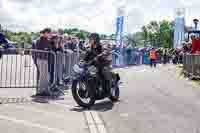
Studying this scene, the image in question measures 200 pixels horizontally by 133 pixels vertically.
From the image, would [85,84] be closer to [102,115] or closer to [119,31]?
[102,115]

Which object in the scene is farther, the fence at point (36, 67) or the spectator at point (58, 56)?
the spectator at point (58, 56)

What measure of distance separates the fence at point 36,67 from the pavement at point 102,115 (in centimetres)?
56

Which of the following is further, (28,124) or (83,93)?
(83,93)

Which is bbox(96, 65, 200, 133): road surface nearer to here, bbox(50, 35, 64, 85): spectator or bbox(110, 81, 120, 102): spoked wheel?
bbox(110, 81, 120, 102): spoked wheel

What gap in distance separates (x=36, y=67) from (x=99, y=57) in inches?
92.4

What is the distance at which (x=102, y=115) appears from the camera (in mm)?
9922

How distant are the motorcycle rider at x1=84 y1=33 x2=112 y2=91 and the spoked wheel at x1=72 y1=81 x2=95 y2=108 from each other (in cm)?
60

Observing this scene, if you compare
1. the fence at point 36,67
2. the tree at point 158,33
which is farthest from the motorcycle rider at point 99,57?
the tree at point 158,33

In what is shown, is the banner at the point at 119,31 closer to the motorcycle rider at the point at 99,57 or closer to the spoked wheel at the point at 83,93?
the motorcycle rider at the point at 99,57

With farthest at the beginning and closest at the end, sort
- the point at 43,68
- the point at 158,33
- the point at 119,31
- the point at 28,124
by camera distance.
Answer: the point at 158,33, the point at 119,31, the point at 43,68, the point at 28,124

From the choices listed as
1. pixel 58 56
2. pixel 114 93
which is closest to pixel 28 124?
pixel 114 93

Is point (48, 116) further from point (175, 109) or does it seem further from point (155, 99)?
point (155, 99)

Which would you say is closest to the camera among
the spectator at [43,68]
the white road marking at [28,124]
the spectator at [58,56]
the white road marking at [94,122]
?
the white road marking at [28,124]

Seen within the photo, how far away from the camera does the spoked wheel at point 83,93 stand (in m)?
10.8
